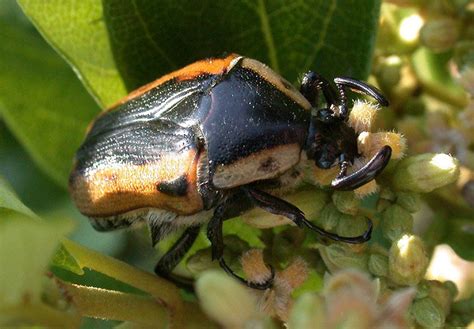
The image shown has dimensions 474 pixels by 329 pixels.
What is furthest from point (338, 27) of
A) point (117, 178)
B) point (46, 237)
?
point (46, 237)

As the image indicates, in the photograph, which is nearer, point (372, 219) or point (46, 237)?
point (46, 237)

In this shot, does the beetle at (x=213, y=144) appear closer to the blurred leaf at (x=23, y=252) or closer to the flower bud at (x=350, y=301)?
the flower bud at (x=350, y=301)

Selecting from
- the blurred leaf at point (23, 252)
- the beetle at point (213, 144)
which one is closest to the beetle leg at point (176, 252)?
the beetle at point (213, 144)

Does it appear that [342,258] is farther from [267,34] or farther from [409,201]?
[267,34]

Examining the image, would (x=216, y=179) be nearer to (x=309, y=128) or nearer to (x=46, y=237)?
(x=309, y=128)

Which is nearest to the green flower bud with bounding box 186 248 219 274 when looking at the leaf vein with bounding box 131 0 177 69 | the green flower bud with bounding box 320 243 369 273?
the green flower bud with bounding box 320 243 369 273

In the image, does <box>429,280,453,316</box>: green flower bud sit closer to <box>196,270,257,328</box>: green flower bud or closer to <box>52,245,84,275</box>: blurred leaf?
<box>196,270,257,328</box>: green flower bud
